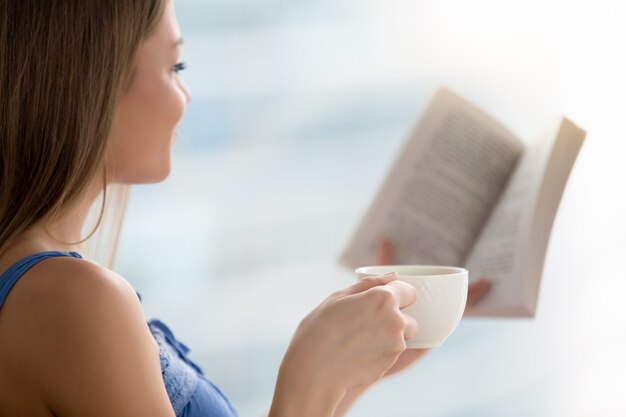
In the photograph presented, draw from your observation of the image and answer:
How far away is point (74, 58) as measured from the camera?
0.82 m

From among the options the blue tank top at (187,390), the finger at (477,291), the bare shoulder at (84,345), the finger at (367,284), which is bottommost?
the blue tank top at (187,390)

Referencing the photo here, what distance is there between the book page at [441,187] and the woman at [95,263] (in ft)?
0.76

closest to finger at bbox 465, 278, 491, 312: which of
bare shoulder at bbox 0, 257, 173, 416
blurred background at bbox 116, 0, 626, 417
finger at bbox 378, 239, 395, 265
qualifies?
finger at bbox 378, 239, 395, 265

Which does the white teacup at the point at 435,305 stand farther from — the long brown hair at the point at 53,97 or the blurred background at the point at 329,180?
the blurred background at the point at 329,180

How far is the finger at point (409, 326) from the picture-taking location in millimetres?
766

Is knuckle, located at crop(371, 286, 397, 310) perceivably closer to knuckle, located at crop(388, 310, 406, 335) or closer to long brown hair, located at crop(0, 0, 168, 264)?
knuckle, located at crop(388, 310, 406, 335)

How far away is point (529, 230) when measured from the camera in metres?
1.05

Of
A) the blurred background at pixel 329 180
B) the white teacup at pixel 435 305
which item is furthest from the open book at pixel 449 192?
the blurred background at pixel 329 180

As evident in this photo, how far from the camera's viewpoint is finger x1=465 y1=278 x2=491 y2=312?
1096mm

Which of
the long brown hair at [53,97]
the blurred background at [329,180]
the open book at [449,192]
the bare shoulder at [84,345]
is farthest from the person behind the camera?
the blurred background at [329,180]

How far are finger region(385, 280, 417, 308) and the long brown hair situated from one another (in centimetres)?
31

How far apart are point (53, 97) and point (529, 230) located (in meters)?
0.58

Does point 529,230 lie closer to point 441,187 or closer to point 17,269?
point 441,187

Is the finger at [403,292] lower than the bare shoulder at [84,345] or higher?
higher
